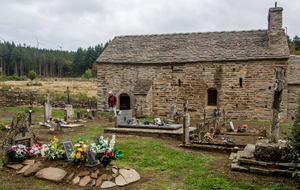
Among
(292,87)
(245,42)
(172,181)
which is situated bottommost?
(172,181)

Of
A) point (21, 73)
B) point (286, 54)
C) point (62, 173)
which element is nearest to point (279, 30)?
point (286, 54)

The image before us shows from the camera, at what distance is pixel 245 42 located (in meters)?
19.3

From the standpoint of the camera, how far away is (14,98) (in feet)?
73.3

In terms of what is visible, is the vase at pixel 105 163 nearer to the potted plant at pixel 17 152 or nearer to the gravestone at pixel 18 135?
the potted plant at pixel 17 152

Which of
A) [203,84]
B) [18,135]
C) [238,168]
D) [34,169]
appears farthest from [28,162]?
[203,84]

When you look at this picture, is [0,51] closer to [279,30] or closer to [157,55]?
[157,55]

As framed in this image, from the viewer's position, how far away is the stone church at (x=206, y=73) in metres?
17.6

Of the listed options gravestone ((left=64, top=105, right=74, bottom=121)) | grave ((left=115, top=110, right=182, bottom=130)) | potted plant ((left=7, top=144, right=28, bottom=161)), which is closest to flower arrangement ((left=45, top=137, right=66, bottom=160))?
potted plant ((left=7, top=144, right=28, bottom=161))

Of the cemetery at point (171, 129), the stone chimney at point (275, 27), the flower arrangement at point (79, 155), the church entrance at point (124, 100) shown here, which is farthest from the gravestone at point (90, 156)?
the stone chimney at point (275, 27)

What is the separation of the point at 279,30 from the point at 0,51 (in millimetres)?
74006

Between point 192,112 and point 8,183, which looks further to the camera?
point 192,112

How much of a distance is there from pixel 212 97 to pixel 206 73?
6.80ft

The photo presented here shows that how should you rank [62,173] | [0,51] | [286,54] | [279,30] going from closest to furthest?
[62,173], [286,54], [279,30], [0,51]

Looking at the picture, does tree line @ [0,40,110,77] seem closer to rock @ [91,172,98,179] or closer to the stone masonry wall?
the stone masonry wall
